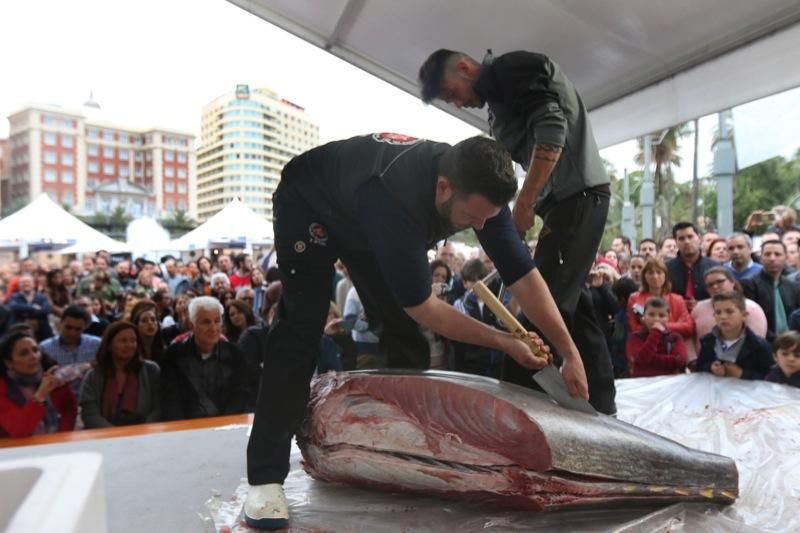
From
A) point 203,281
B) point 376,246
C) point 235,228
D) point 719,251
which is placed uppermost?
point 235,228

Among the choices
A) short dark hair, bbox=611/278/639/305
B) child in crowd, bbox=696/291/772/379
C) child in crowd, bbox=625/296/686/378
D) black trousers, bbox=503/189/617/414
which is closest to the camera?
black trousers, bbox=503/189/617/414

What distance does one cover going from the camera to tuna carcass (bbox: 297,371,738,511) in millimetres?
1849

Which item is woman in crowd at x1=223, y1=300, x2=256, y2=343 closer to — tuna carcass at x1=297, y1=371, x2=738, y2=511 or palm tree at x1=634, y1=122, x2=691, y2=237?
tuna carcass at x1=297, y1=371, x2=738, y2=511

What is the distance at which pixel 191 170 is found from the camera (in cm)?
7606

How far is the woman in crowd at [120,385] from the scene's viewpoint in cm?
378

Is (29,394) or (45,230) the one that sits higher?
(45,230)

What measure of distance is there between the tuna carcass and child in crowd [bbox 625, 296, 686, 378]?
2.35 metres

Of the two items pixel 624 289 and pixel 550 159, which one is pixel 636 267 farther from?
pixel 550 159

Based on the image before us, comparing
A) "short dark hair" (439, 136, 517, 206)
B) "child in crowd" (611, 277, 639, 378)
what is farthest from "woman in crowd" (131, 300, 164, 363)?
"child in crowd" (611, 277, 639, 378)

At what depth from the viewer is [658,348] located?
14.1 feet

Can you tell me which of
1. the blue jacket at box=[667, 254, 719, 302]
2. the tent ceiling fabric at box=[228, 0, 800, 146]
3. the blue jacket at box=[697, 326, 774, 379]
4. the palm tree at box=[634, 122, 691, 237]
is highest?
the palm tree at box=[634, 122, 691, 237]

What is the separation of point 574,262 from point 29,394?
3.35m

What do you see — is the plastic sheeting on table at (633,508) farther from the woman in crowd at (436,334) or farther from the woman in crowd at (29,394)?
the woman in crowd at (29,394)

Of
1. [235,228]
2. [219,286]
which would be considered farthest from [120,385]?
[235,228]
